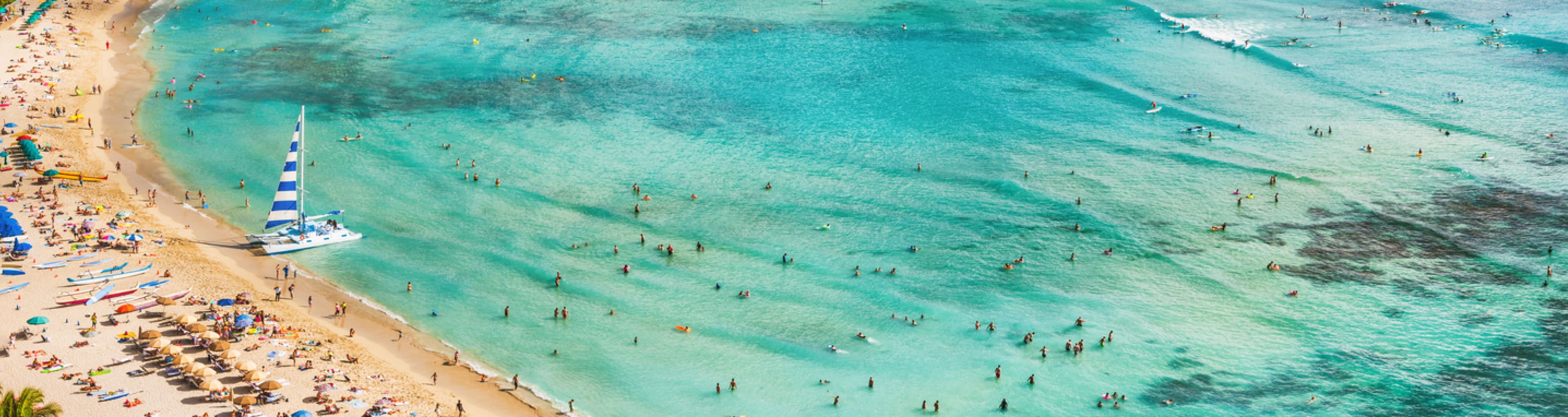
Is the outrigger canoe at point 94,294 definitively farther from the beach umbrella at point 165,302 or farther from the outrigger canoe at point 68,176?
the outrigger canoe at point 68,176

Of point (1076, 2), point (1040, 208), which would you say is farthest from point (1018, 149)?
point (1076, 2)

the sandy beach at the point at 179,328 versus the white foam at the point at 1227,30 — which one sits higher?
the white foam at the point at 1227,30

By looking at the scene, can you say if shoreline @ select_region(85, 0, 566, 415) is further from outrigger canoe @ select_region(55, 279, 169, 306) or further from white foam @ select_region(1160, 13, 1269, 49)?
white foam @ select_region(1160, 13, 1269, 49)

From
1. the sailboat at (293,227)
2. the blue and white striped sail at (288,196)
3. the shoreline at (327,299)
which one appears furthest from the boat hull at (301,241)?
the blue and white striped sail at (288,196)

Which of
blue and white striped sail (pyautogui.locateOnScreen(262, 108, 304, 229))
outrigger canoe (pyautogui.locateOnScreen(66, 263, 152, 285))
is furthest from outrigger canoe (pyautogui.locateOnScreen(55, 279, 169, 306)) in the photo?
blue and white striped sail (pyautogui.locateOnScreen(262, 108, 304, 229))

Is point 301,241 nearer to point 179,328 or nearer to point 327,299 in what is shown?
point 327,299
